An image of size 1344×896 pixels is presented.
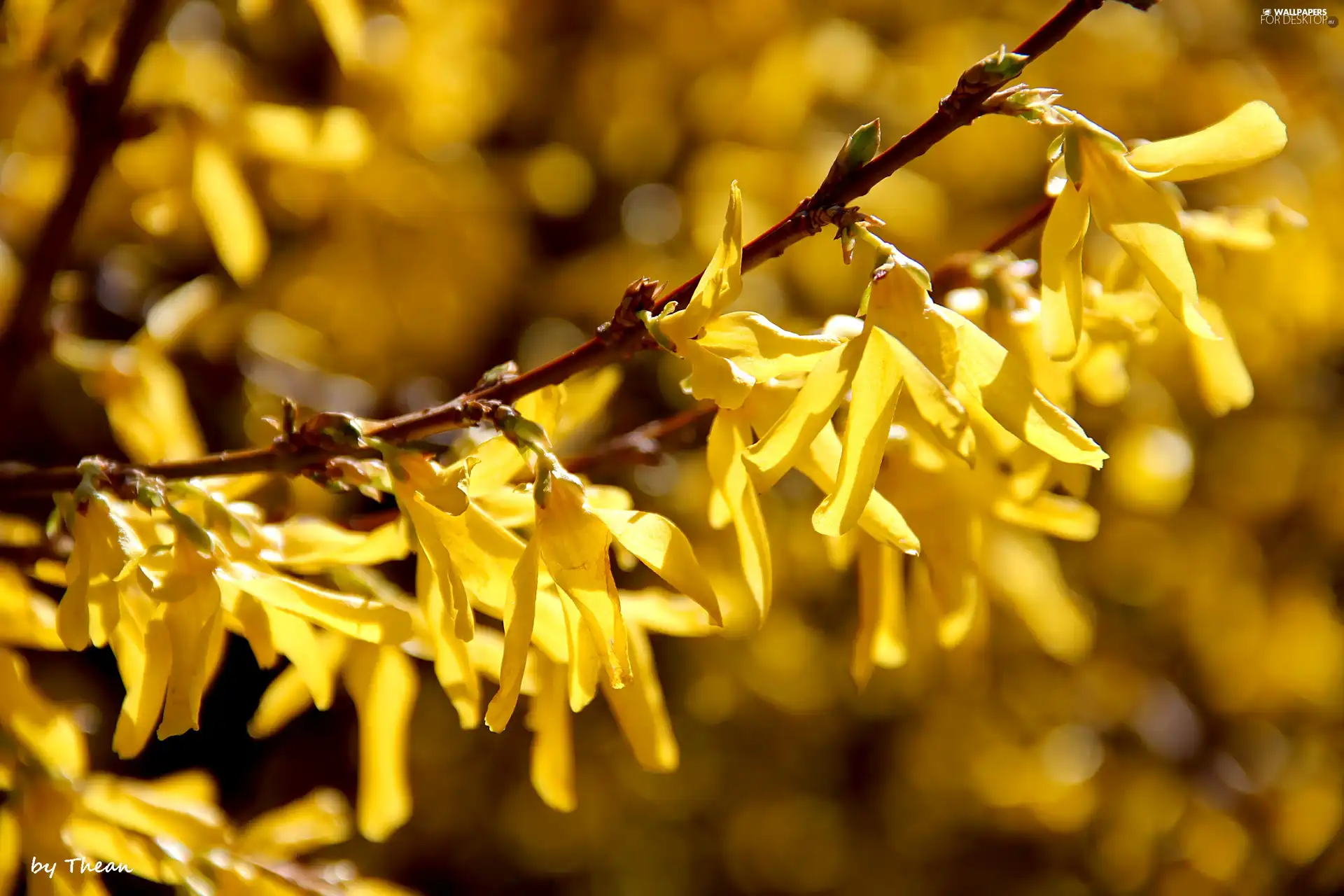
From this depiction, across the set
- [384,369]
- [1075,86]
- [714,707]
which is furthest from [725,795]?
[1075,86]

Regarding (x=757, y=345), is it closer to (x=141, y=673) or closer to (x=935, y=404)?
(x=935, y=404)

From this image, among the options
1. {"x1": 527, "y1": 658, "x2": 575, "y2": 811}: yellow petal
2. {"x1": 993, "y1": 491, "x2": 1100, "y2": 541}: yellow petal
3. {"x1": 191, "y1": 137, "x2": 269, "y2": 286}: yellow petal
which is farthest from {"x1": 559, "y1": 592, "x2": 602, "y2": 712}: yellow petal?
{"x1": 191, "y1": 137, "x2": 269, "y2": 286}: yellow petal

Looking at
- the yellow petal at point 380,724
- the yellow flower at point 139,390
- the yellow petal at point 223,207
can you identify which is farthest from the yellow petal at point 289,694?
the yellow petal at point 223,207

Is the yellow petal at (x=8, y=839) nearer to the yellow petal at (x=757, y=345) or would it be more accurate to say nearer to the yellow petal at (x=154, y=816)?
the yellow petal at (x=154, y=816)

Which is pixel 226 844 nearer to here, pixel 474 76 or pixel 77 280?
pixel 77 280

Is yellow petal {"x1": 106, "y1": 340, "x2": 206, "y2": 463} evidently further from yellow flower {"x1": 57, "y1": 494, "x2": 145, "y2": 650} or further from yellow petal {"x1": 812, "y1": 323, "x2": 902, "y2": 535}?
yellow petal {"x1": 812, "y1": 323, "x2": 902, "y2": 535}
